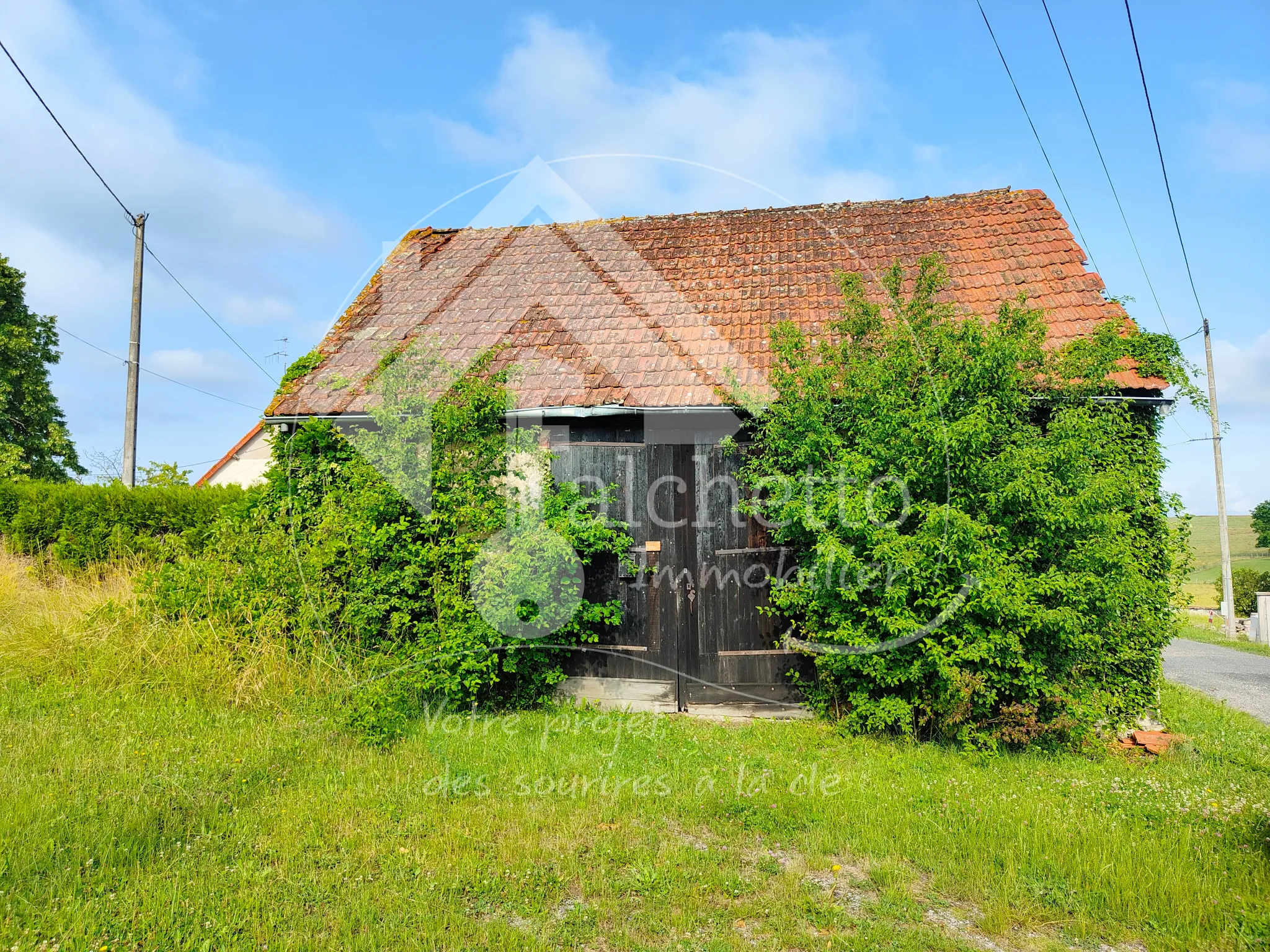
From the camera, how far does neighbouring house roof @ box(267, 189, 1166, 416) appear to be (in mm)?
7227

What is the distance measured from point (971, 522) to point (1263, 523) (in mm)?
35195

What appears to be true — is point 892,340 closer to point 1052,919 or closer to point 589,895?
point 1052,919

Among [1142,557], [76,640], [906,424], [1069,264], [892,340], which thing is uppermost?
[1069,264]

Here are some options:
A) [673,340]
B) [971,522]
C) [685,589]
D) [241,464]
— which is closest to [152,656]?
[685,589]

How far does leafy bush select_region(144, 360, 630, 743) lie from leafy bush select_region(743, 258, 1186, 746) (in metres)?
1.99

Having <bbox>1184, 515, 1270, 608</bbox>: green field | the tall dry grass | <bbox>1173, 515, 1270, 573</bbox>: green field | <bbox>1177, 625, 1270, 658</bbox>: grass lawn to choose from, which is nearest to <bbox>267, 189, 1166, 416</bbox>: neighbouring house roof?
the tall dry grass

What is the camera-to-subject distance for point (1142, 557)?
234 inches

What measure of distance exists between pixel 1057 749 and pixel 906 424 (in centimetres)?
274

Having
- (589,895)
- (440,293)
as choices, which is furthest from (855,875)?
(440,293)

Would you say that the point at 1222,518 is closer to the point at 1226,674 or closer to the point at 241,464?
the point at 1226,674

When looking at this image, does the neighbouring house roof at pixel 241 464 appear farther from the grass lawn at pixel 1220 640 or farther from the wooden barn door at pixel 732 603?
the grass lawn at pixel 1220 640

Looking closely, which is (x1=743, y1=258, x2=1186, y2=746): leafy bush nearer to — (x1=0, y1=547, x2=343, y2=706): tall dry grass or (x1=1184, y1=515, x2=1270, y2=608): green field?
(x1=0, y1=547, x2=343, y2=706): tall dry grass

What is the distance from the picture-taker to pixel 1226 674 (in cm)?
1175

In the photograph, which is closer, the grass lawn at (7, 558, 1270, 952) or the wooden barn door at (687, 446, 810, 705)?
the grass lawn at (7, 558, 1270, 952)
